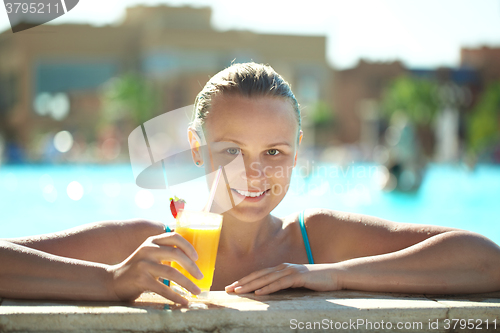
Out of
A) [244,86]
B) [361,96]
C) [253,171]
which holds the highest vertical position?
[361,96]

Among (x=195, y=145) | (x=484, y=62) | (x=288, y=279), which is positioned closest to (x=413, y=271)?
(x=288, y=279)

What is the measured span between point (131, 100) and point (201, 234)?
27674 millimetres

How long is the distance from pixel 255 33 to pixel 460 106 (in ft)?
45.1

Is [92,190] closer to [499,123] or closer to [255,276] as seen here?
[255,276]

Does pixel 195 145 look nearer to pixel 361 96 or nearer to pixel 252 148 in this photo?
pixel 252 148

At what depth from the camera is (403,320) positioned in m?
1.37

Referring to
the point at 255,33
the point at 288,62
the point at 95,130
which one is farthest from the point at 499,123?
the point at 95,130

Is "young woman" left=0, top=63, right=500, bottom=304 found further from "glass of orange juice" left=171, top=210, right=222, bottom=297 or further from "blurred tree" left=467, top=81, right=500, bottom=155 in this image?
"blurred tree" left=467, top=81, right=500, bottom=155

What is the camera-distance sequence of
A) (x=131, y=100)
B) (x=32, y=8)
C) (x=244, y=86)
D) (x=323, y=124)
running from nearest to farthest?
1. (x=244, y=86)
2. (x=32, y=8)
3. (x=131, y=100)
4. (x=323, y=124)

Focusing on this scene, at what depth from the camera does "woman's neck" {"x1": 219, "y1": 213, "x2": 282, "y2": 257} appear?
6.54 ft

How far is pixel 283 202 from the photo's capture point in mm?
9102

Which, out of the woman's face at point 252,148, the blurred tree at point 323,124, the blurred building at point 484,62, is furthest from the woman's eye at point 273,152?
the blurred building at point 484,62

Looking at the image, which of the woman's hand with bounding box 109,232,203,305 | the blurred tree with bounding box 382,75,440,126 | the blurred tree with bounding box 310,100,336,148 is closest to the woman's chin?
the woman's hand with bounding box 109,232,203,305

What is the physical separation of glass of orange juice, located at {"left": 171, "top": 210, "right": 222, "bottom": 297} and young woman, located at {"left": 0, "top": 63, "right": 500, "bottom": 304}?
0.28 ft
